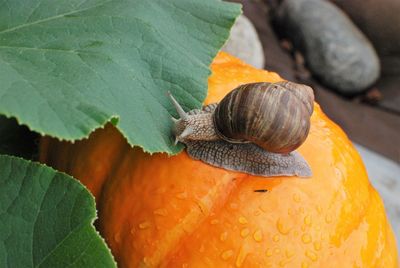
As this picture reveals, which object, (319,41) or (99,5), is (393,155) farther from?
(99,5)

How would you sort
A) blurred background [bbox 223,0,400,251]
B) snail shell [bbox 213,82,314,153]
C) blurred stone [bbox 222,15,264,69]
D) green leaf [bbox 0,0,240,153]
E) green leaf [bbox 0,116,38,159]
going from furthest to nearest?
blurred background [bbox 223,0,400,251]
blurred stone [bbox 222,15,264,69]
green leaf [bbox 0,116,38,159]
snail shell [bbox 213,82,314,153]
green leaf [bbox 0,0,240,153]

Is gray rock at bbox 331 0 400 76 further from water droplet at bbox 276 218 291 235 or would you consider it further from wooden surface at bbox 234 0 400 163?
water droplet at bbox 276 218 291 235

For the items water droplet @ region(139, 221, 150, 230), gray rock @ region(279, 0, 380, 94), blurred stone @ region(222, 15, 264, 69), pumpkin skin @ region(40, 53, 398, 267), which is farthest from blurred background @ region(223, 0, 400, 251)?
water droplet @ region(139, 221, 150, 230)

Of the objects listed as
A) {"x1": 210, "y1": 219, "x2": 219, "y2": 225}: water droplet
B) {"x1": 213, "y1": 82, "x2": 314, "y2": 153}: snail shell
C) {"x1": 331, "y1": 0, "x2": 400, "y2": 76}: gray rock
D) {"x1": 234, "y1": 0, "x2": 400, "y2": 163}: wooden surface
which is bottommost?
{"x1": 234, "y1": 0, "x2": 400, "y2": 163}: wooden surface

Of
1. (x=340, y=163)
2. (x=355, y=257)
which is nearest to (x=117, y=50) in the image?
(x=340, y=163)

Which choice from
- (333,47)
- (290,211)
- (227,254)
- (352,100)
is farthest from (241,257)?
(352,100)

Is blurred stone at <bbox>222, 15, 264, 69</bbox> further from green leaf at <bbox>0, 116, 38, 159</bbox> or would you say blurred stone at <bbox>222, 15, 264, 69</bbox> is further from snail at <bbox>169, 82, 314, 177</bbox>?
snail at <bbox>169, 82, 314, 177</bbox>

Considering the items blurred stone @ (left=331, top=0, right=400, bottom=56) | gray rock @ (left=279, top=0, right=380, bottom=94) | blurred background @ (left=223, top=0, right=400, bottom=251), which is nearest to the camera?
blurred background @ (left=223, top=0, right=400, bottom=251)

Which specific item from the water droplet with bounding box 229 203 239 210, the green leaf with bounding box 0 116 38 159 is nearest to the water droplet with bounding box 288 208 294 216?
the water droplet with bounding box 229 203 239 210

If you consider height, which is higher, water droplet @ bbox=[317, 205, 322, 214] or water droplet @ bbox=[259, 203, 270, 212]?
water droplet @ bbox=[259, 203, 270, 212]

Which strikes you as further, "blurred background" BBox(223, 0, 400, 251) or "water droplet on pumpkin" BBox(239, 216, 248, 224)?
"blurred background" BBox(223, 0, 400, 251)
